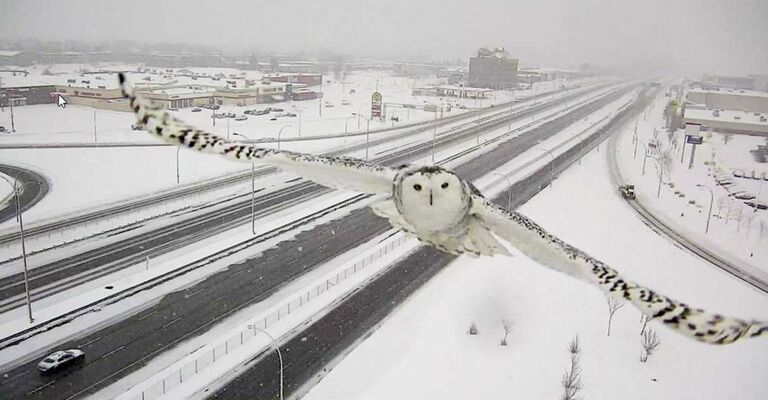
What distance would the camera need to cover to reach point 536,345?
2167 cm

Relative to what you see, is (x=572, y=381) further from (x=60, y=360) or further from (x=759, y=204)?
(x=759, y=204)

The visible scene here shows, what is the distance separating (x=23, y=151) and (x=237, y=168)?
70.3ft

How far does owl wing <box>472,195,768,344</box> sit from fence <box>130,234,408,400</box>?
38.5ft

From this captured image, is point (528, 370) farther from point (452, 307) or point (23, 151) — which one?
point (23, 151)

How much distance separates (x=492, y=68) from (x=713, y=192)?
8339 centimetres

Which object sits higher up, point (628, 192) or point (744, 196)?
point (744, 196)

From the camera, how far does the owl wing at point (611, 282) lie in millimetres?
5520

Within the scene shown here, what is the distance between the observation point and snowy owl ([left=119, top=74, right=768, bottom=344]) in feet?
18.8

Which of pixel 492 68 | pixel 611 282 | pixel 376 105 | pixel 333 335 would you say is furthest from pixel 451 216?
pixel 492 68

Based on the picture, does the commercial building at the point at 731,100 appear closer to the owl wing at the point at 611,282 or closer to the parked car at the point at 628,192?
the parked car at the point at 628,192

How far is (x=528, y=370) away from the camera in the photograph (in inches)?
790

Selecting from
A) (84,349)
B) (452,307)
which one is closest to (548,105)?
(452,307)

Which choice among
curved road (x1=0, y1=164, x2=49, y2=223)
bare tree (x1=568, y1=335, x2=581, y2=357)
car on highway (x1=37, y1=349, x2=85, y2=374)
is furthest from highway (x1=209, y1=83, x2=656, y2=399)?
curved road (x1=0, y1=164, x2=49, y2=223)

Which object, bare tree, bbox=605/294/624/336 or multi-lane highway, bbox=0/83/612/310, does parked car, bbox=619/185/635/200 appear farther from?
bare tree, bbox=605/294/624/336
